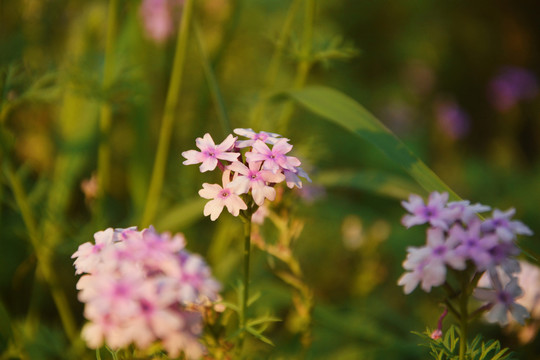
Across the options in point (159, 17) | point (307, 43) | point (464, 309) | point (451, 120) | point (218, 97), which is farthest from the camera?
point (451, 120)

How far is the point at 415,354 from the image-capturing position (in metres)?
2.51

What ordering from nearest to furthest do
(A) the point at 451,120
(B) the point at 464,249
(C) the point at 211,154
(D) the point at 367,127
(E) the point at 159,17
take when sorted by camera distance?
1. (B) the point at 464,249
2. (C) the point at 211,154
3. (D) the point at 367,127
4. (E) the point at 159,17
5. (A) the point at 451,120

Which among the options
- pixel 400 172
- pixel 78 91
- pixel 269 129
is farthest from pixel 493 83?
pixel 78 91

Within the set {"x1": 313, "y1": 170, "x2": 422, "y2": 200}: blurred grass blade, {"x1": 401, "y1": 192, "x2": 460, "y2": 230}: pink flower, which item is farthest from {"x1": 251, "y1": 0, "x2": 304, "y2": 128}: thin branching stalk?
{"x1": 401, "y1": 192, "x2": 460, "y2": 230}: pink flower

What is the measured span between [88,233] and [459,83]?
4.43 meters

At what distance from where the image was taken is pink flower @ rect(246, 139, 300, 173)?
4.24 ft

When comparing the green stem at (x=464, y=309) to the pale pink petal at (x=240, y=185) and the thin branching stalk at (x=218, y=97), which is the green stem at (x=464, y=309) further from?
the thin branching stalk at (x=218, y=97)

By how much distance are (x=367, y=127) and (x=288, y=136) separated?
3.10ft

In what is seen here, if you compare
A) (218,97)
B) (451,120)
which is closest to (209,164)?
(218,97)

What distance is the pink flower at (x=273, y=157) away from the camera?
1.29 metres

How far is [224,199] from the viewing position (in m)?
1.31

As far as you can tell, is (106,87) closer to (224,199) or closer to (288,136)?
(288,136)

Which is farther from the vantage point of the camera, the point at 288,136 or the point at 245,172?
the point at 288,136

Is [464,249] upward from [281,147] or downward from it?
downward
